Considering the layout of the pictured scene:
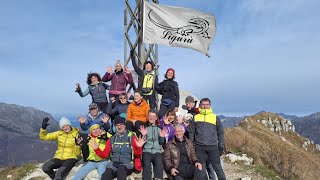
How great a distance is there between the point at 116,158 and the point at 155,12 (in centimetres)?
687

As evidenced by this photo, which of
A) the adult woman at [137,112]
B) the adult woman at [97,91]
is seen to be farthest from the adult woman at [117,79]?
the adult woman at [137,112]

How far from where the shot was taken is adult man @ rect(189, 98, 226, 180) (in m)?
9.23

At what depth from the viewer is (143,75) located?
11.2 m

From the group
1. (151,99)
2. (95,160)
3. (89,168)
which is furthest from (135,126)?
(89,168)

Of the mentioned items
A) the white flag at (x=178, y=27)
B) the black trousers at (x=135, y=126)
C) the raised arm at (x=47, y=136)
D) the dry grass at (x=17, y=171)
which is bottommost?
the dry grass at (x=17, y=171)

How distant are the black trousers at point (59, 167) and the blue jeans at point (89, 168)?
1.62 ft

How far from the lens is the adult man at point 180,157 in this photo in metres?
8.73

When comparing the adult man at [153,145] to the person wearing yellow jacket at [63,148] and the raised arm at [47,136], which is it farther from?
the raised arm at [47,136]

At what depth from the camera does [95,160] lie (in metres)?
9.13

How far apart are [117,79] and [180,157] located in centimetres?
380

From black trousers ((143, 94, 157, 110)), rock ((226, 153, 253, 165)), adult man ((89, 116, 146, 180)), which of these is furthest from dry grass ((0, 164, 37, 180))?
rock ((226, 153, 253, 165))

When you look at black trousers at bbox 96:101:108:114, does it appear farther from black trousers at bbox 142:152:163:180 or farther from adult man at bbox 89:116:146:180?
black trousers at bbox 142:152:163:180

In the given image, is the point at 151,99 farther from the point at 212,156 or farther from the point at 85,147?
the point at 212,156

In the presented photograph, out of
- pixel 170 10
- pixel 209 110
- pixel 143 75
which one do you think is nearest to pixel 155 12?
pixel 170 10
